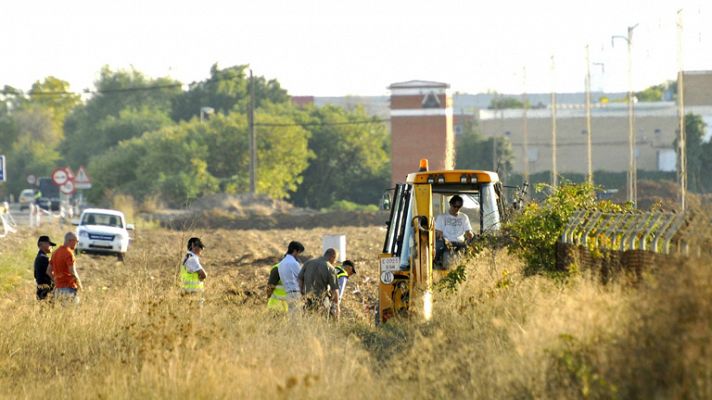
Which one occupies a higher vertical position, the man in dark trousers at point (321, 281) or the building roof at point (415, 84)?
the building roof at point (415, 84)

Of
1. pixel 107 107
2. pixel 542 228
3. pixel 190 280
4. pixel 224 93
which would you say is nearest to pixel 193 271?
pixel 190 280

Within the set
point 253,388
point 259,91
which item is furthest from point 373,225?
point 259,91

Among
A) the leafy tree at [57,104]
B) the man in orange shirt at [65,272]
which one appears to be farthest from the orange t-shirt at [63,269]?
the leafy tree at [57,104]

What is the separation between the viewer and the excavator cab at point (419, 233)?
58.5 feet

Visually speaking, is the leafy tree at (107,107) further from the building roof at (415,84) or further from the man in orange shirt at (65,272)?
the man in orange shirt at (65,272)

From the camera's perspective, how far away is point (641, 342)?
29.4 feet

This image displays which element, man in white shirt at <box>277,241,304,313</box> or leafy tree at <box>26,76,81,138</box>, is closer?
man in white shirt at <box>277,241,304,313</box>

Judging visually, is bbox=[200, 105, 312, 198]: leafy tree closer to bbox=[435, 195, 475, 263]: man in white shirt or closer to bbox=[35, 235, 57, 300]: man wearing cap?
bbox=[35, 235, 57, 300]: man wearing cap

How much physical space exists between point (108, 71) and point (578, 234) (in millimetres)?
151620

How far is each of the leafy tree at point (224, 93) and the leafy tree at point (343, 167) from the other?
85.5ft

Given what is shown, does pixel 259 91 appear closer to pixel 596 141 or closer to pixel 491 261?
pixel 596 141

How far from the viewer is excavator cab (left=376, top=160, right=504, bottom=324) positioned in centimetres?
1783

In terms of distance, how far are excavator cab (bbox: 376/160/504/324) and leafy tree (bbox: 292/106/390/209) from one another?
286 feet

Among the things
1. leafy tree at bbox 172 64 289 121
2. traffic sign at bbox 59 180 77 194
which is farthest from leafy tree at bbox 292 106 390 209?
traffic sign at bbox 59 180 77 194
